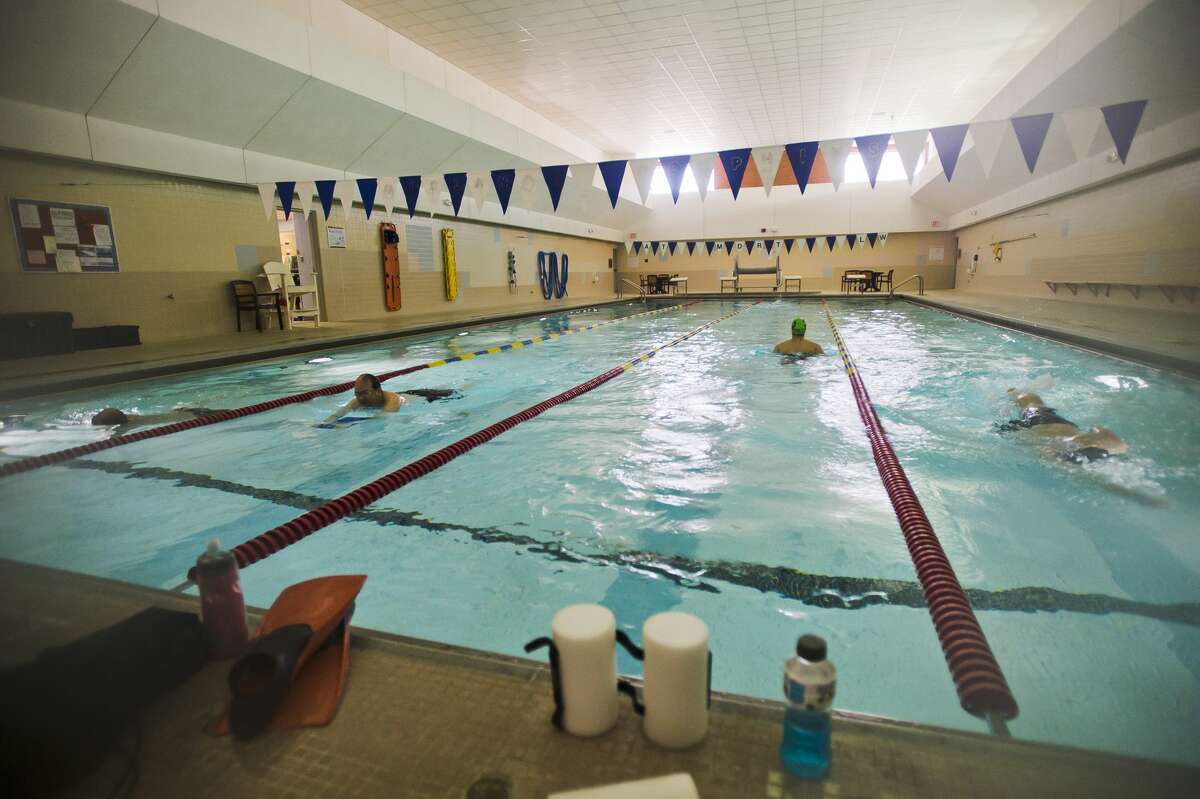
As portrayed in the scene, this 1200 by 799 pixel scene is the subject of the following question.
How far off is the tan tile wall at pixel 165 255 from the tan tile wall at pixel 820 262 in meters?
17.4

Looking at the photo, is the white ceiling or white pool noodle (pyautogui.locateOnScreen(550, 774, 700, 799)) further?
the white ceiling

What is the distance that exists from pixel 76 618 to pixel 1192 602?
3.65m

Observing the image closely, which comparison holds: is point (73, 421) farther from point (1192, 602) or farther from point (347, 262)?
point (347, 262)

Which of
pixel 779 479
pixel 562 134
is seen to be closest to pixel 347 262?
pixel 562 134

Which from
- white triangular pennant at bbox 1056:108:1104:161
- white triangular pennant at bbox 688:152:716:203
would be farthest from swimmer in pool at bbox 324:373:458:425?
white triangular pennant at bbox 1056:108:1104:161

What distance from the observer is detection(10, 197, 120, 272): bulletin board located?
25.1ft

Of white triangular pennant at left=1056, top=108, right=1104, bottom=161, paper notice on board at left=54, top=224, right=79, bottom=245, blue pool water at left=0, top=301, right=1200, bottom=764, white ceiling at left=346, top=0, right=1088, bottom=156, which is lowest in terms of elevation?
blue pool water at left=0, top=301, right=1200, bottom=764

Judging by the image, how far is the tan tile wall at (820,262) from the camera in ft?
80.1

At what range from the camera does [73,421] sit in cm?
509

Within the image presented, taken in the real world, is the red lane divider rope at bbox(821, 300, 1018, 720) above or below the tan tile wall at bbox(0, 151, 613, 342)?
below

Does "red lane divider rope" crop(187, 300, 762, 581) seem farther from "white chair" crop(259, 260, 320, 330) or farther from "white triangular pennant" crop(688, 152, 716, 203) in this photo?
"white chair" crop(259, 260, 320, 330)

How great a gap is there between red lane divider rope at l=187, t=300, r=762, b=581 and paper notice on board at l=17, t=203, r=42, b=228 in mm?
7224

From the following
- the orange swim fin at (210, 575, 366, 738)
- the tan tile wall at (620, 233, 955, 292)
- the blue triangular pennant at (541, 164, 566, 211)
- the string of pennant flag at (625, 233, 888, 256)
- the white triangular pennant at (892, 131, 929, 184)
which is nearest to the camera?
the orange swim fin at (210, 575, 366, 738)

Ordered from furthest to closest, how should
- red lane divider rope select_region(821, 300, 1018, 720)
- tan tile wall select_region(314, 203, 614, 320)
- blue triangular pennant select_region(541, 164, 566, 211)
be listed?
1. tan tile wall select_region(314, 203, 614, 320)
2. blue triangular pennant select_region(541, 164, 566, 211)
3. red lane divider rope select_region(821, 300, 1018, 720)
